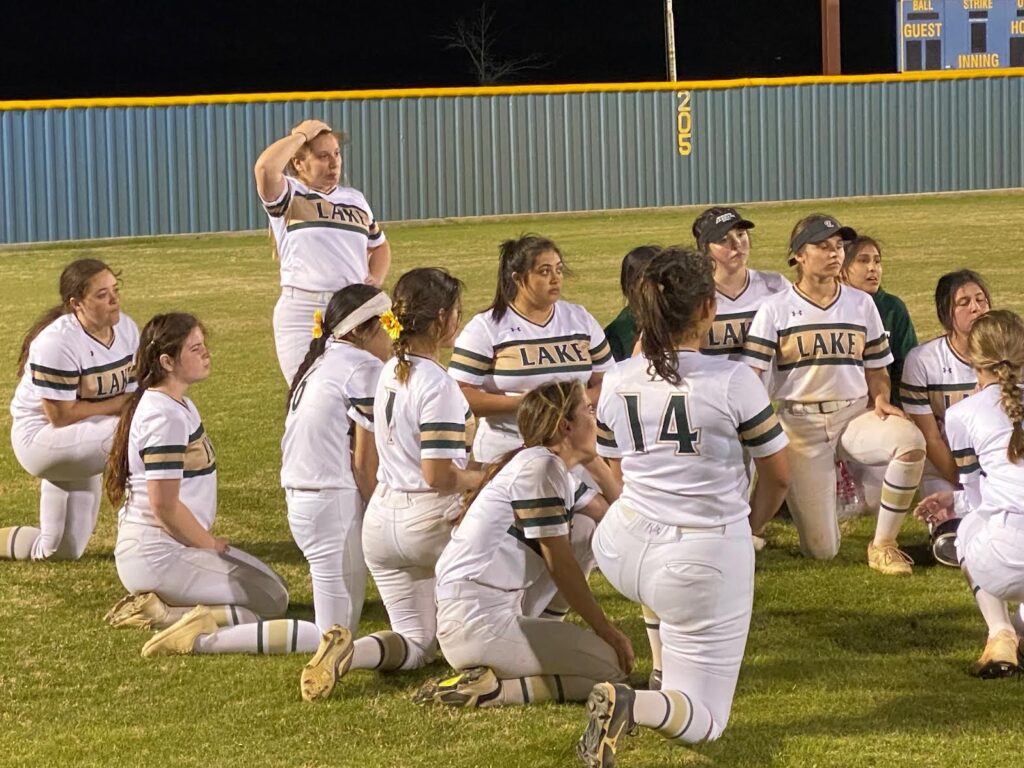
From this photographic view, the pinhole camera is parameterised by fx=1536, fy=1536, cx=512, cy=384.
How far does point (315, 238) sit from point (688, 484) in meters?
3.54

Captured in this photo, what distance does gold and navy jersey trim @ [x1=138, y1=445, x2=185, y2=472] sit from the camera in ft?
17.7

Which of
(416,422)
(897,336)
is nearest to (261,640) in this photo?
(416,422)

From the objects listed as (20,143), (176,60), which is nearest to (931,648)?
(20,143)

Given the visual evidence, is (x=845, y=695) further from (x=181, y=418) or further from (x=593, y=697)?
(x=181, y=418)

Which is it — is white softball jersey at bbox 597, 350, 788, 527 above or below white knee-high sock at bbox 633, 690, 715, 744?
above

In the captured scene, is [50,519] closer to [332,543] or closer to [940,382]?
[332,543]

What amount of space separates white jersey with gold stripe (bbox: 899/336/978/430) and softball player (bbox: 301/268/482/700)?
2246mm

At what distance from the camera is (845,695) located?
190 inches

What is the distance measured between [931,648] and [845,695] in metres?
0.63

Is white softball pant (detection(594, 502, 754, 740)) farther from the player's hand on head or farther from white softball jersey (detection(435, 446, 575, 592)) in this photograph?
the player's hand on head

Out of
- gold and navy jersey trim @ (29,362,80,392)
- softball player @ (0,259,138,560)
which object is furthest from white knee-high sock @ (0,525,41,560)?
gold and navy jersey trim @ (29,362,80,392)

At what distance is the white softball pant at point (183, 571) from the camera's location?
5559 mm

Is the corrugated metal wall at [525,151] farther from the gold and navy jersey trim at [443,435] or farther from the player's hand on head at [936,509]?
the gold and navy jersey trim at [443,435]

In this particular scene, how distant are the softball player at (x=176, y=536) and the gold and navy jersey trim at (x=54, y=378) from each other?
102 centimetres
